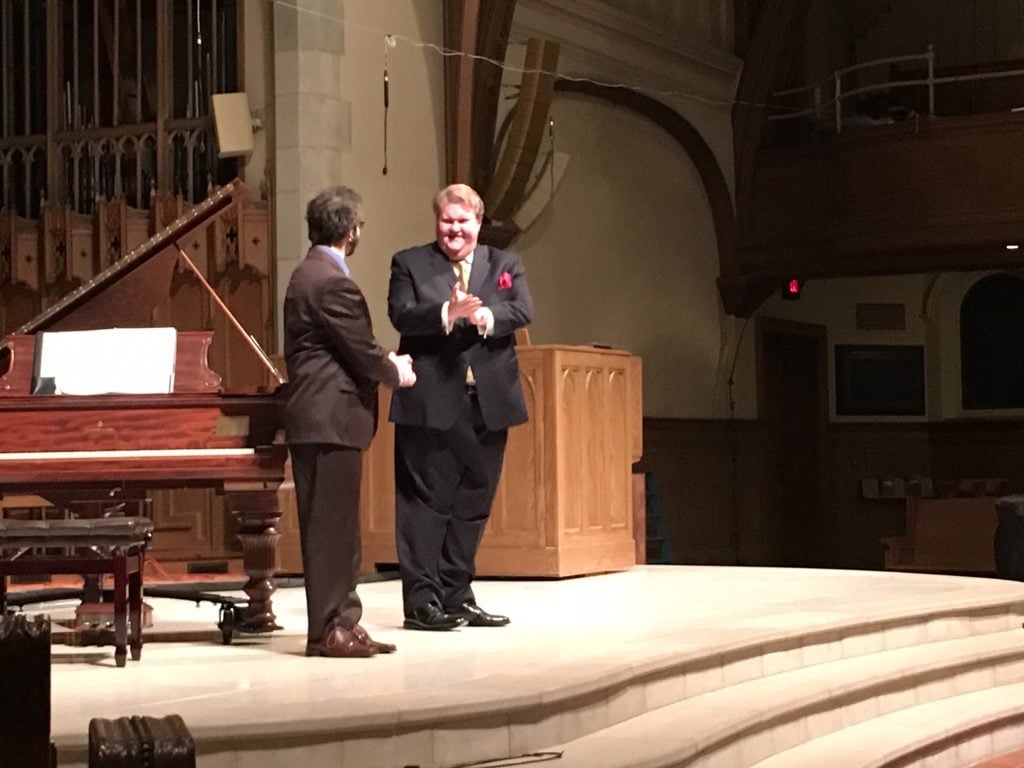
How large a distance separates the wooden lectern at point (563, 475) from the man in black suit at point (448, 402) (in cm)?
209

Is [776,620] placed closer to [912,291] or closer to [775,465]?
[775,465]

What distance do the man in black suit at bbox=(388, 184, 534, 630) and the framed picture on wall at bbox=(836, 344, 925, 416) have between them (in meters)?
10.2

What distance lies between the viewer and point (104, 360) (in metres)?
5.45

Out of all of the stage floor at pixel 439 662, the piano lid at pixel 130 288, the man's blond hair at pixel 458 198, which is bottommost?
the stage floor at pixel 439 662

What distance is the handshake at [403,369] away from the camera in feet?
15.8

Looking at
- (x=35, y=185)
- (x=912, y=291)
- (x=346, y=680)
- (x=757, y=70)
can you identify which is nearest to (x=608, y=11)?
(x=757, y=70)

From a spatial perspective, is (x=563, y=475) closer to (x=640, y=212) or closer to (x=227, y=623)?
(x=227, y=623)

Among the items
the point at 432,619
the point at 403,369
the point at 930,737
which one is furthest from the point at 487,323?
the point at 930,737

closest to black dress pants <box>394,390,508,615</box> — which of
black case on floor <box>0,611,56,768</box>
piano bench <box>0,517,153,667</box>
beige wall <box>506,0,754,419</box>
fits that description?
piano bench <box>0,517,153,667</box>

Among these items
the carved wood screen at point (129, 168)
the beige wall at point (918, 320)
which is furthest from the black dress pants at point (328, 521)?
the beige wall at point (918, 320)

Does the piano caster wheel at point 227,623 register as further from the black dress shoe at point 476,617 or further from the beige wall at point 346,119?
the beige wall at point 346,119

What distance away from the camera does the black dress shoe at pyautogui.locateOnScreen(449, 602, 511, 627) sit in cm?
545

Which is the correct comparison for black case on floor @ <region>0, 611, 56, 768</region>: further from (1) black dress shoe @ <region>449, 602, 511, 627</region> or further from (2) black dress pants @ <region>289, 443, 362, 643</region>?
(1) black dress shoe @ <region>449, 602, 511, 627</region>

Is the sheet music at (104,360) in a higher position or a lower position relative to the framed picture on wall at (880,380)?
lower
